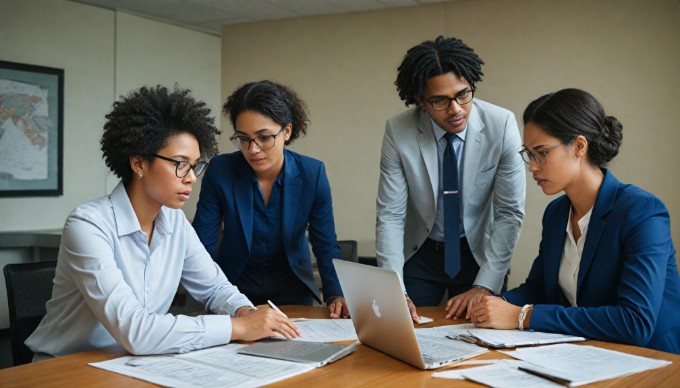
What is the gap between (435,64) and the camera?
2740 mm

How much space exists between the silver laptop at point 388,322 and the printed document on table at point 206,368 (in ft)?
0.76

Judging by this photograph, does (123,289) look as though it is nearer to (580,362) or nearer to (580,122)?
(580,362)

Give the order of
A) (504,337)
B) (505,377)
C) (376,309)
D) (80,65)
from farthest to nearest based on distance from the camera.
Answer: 1. (80,65)
2. (504,337)
3. (376,309)
4. (505,377)

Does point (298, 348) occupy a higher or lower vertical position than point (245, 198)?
lower

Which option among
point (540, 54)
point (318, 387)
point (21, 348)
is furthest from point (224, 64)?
point (318, 387)

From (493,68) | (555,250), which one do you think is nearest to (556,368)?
(555,250)

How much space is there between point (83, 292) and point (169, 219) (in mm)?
427

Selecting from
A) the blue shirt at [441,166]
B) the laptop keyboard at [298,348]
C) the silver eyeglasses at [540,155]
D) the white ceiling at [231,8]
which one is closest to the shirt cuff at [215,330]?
the laptop keyboard at [298,348]

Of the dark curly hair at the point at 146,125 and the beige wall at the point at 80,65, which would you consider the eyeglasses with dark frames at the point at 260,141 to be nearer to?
the dark curly hair at the point at 146,125

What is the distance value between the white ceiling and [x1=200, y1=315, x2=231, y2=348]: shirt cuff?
14.7ft

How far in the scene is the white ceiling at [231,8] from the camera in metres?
6.04

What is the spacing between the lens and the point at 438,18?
6043mm

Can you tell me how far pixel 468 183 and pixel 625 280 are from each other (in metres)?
0.93

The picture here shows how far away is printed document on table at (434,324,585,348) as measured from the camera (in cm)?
199
